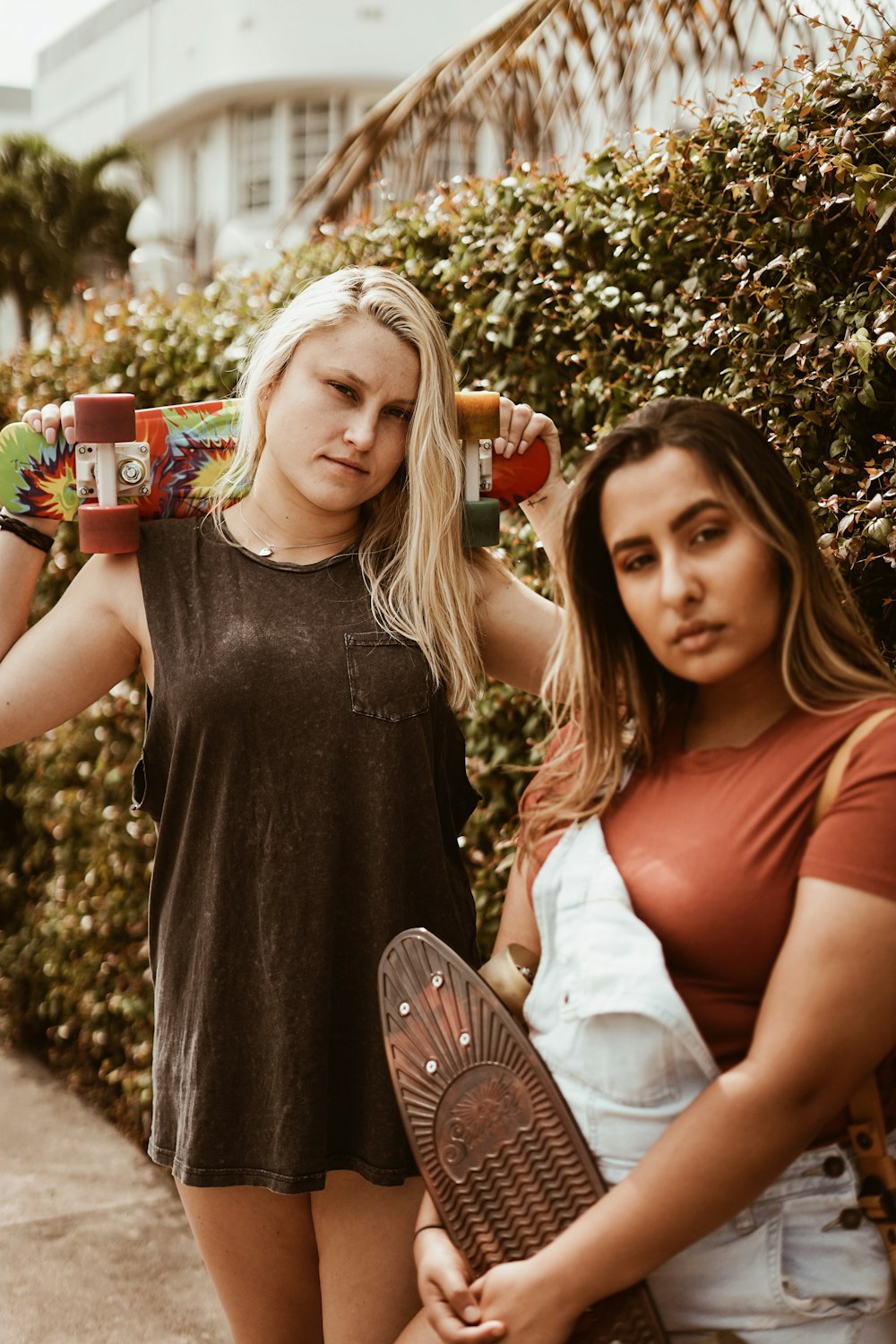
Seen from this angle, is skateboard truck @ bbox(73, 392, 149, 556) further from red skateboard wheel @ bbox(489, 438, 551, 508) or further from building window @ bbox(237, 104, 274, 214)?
building window @ bbox(237, 104, 274, 214)

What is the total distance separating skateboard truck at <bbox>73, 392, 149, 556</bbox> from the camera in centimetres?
215

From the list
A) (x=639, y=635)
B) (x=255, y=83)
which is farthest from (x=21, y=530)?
(x=255, y=83)

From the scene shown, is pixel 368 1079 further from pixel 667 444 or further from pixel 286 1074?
pixel 667 444

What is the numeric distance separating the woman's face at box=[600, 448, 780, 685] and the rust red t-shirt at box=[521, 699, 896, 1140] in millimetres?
99

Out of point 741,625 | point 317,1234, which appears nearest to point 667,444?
point 741,625

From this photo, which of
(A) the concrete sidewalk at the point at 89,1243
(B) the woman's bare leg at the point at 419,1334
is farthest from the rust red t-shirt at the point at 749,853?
(A) the concrete sidewalk at the point at 89,1243

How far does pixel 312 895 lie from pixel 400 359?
0.85m

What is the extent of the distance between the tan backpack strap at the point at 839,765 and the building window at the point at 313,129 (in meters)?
22.9

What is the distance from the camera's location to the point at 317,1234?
2166 mm

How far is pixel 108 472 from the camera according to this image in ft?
7.16

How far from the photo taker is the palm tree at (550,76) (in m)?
3.07

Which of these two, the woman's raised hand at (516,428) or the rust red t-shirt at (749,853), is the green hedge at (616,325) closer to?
the woman's raised hand at (516,428)

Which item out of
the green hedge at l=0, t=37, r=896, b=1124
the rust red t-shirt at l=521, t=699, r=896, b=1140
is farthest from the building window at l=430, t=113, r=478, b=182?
the rust red t-shirt at l=521, t=699, r=896, b=1140

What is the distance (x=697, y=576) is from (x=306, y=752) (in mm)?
796
